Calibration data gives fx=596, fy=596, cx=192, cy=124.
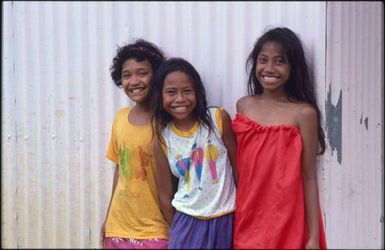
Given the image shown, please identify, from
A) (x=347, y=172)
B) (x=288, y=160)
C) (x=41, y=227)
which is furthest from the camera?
(x=41, y=227)

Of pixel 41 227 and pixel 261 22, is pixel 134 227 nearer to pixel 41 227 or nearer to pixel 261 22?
pixel 41 227

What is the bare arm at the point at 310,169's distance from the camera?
2.55 metres

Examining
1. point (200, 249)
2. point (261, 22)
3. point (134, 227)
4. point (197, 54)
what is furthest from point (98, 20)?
point (200, 249)

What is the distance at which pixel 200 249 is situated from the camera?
2588 mm

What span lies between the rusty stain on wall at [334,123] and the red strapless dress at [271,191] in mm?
217

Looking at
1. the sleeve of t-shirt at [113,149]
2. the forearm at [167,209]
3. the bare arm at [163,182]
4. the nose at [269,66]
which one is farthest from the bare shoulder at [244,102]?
the sleeve of t-shirt at [113,149]

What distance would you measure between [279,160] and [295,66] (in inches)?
16.9

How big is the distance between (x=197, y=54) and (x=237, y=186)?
720mm

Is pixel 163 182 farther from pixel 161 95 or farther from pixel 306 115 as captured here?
pixel 306 115

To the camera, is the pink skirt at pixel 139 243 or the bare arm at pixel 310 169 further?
the pink skirt at pixel 139 243

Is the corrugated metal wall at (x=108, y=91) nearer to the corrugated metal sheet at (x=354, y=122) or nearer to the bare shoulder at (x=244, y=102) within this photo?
the corrugated metal sheet at (x=354, y=122)

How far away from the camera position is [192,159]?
2.64m

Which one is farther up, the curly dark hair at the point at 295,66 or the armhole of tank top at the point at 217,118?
the curly dark hair at the point at 295,66

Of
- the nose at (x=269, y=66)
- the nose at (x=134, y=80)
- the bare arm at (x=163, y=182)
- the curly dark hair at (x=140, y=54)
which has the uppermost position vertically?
the curly dark hair at (x=140, y=54)
